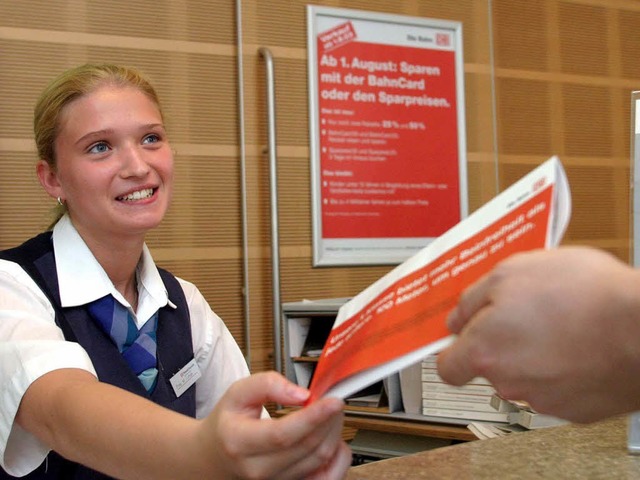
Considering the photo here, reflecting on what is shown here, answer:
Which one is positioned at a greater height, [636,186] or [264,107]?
[264,107]

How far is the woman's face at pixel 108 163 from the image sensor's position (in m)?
1.58

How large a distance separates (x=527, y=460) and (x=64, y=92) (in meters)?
1.13

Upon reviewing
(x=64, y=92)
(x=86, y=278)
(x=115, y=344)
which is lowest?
(x=115, y=344)

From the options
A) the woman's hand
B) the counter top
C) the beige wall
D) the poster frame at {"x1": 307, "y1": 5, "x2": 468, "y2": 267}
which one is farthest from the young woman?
the poster frame at {"x1": 307, "y1": 5, "x2": 468, "y2": 267}

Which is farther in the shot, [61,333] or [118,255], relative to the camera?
[118,255]

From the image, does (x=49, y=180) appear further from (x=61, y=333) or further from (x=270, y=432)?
(x=270, y=432)

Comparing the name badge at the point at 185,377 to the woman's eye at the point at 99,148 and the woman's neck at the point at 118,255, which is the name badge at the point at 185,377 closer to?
the woman's neck at the point at 118,255

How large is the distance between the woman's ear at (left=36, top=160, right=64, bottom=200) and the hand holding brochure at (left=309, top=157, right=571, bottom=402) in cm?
117

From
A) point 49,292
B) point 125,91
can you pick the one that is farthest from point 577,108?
point 49,292

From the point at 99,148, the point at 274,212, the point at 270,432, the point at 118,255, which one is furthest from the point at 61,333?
the point at 274,212

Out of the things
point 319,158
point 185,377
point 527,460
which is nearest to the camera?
point 527,460

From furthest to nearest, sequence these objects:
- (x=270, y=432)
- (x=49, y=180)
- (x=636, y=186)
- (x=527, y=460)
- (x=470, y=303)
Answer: (x=49, y=180) → (x=636, y=186) → (x=527, y=460) → (x=270, y=432) → (x=470, y=303)

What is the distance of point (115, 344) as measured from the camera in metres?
1.46

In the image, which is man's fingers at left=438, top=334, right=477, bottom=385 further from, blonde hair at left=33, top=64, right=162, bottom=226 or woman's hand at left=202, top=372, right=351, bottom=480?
blonde hair at left=33, top=64, right=162, bottom=226
